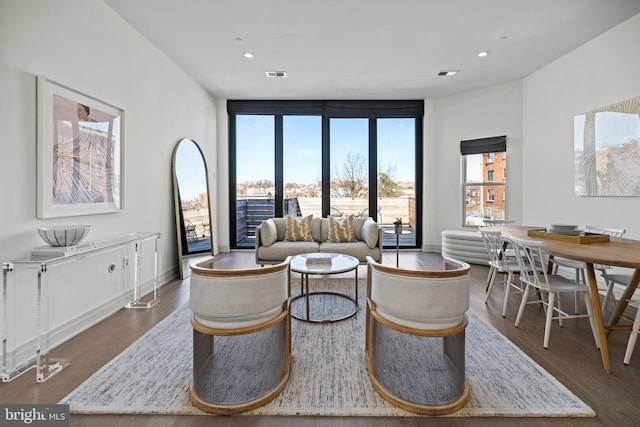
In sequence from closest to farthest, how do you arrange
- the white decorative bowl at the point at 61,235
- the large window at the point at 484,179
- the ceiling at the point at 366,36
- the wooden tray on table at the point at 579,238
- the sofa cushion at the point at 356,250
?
the white decorative bowl at the point at 61,235
the wooden tray on table at the point at 579,238
the ceiling at the point at 366,36
the sofa cushion at the point at 356,250
the large window at the point at 484,179

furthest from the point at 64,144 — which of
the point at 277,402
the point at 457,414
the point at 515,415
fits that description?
the point at 515,415

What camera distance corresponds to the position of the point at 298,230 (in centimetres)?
453

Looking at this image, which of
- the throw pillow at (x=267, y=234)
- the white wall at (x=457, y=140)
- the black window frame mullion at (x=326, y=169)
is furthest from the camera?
the black window frame mullion at (x=326, y=169)

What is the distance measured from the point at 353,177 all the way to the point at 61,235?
16.2 ft

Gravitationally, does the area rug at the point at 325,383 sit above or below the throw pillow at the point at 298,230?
below

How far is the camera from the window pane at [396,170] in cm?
626

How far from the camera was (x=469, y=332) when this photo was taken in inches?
102

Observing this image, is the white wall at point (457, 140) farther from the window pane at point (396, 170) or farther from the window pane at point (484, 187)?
the window pane at point (396, 170)

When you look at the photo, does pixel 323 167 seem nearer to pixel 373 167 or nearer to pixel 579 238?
pixel 373 167

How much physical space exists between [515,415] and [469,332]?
0.99 meters

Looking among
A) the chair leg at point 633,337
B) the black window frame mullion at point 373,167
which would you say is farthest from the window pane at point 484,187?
the chair leg at point 633,337

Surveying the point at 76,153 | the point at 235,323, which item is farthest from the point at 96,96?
the point at 235,323

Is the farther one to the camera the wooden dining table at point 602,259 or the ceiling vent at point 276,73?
the ceiling vent at point 276,73

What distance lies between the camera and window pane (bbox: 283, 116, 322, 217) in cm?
627
